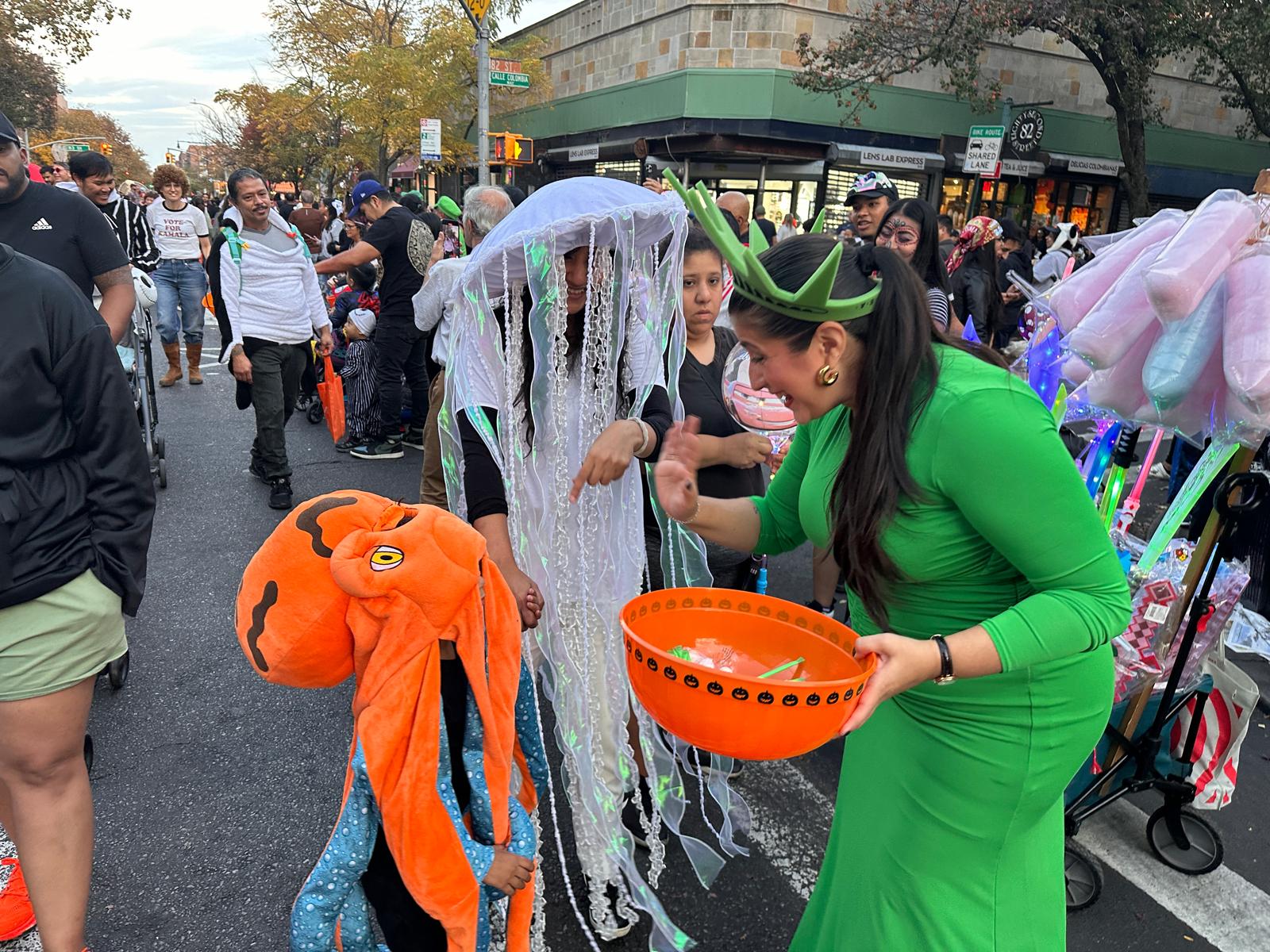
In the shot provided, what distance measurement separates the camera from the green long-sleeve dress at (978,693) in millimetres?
1302

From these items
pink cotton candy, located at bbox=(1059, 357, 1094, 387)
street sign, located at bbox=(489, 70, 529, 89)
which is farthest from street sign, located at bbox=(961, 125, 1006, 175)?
pink cotton candy, located at bbox=(1059, 357, 1094, 387)

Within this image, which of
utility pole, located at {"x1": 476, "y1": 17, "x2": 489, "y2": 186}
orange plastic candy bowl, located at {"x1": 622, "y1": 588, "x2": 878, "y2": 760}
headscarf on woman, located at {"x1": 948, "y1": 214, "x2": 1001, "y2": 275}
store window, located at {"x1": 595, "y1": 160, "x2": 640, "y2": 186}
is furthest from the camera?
store window, located at {"x1": 595, "y1": 160, "x2": 640, "y2": 186}

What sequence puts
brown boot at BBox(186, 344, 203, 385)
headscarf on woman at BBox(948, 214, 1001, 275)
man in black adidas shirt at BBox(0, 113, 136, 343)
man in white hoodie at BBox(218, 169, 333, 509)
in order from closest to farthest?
man in black adidas shirt at BBox(0, 113, 136, 343) → man in white hoodie at BBox(218, 169, 333, 509) → headscarf on woman at BBox(948, 214, 1001, 275) → brown boot at BBox(186, 344, 203, 385)

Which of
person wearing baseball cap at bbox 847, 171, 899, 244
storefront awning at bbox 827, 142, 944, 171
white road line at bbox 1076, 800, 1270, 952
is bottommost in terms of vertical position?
white road line at bbox 1076, 800, 1270, 952

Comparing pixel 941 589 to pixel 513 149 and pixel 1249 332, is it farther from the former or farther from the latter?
pixel 513 149

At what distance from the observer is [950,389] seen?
53.9 inches

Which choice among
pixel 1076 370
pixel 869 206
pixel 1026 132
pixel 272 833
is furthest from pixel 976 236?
pixel 1026 132

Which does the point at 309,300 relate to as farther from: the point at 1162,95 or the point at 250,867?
→ the point at 1162,95

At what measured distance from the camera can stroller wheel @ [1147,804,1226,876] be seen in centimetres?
267

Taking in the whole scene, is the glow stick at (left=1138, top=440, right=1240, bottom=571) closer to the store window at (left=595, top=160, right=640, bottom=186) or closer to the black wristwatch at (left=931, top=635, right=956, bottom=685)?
the black wristwatch at (left=931, top=635, right=956, bottom=685)

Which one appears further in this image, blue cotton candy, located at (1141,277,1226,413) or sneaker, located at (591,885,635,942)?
sneaker, located at (591,885,635,942)

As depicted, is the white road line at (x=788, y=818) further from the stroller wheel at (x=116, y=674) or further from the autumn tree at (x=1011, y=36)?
the autumn tree at (x=1011, y=36)

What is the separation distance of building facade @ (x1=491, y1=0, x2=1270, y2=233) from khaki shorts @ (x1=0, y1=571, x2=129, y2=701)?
15.8 meters

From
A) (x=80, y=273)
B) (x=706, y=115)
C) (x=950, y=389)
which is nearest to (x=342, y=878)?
(x=950, y=389)
